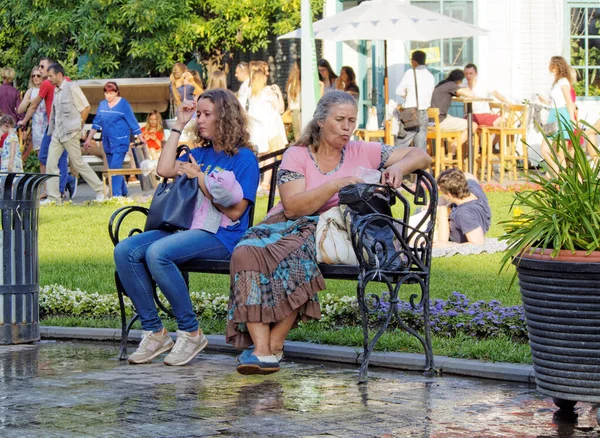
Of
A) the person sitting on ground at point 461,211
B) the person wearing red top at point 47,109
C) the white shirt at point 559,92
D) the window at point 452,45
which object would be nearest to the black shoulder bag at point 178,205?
the person sitting on ground at point 461,211

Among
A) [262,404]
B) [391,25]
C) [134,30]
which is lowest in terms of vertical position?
[262,404]

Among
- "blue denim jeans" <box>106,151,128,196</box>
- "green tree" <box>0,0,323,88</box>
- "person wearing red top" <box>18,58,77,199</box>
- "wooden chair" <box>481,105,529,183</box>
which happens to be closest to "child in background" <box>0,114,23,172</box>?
"person wearing red top" <box>18,58,77,199</box>

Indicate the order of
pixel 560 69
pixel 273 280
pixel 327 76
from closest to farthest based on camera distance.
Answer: pixel 273 280
pixel 560 69
pixel 327 76

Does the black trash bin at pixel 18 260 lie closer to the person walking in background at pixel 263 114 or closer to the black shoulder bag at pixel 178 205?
the black shoulder bag at pixel 178 205

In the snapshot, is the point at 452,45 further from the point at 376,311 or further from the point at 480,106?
the point at 376,311

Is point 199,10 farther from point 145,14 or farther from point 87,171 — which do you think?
point 87,171

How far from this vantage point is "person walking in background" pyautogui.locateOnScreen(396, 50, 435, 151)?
724 inches

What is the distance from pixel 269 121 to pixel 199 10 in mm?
6882

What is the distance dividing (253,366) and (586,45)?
658 inches

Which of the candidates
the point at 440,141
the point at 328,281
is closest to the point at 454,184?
the point at 328,281

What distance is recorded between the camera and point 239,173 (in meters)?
7.40

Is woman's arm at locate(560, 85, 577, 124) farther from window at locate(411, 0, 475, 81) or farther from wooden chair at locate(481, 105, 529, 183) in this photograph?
window at locate(411, 0, 475, 81)

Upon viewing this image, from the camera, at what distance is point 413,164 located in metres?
6.98

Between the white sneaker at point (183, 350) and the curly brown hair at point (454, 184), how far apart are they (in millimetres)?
4394
